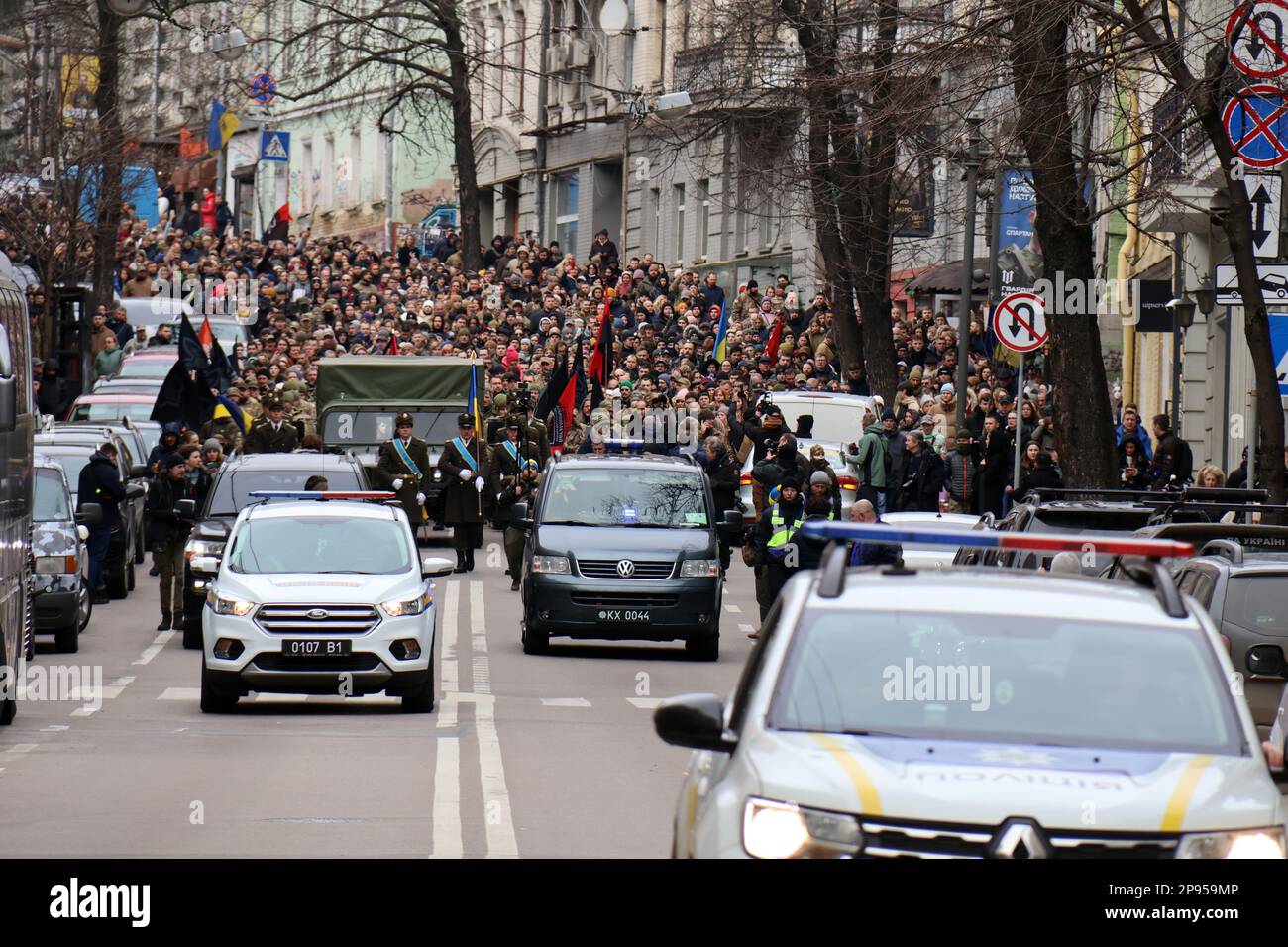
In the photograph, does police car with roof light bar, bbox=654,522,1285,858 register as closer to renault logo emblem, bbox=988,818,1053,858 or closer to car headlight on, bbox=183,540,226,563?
renault logo emblem, bbox=988,818,1053,858

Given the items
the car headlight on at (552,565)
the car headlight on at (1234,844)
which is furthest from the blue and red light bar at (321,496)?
the car headlight on at (1234,844)

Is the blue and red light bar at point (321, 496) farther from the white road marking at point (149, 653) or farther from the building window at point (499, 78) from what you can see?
the building window at point (499, 78)

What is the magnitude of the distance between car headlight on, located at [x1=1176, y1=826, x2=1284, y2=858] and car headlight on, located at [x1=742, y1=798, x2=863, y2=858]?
883 mm

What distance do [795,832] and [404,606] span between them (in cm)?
1194

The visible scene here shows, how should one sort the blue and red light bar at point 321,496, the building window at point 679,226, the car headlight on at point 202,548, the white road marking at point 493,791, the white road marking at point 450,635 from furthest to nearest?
the building window at point 679,226 → the car headlight on at point 202,548 → the white road marking at point 450,635 → the blue and red light bar at point 321,496 → the white road marking at point 493,791

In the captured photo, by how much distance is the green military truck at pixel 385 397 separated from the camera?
125 feet

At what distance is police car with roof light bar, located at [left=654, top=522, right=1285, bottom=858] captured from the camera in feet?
23.2

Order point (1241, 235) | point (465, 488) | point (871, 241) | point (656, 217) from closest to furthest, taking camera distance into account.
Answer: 1. point (1241, 235)
2. point (465, 488)
3. point (871, 241)
4. point (656, 217)

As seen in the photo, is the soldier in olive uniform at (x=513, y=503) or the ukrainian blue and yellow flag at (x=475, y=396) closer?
the soldier in olive uniform at (x=513, y=503)

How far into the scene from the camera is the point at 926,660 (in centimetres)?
800

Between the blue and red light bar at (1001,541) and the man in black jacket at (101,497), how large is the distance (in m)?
21.8

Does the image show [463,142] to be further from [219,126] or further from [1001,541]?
[1001,541]

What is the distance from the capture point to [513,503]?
31484 mm

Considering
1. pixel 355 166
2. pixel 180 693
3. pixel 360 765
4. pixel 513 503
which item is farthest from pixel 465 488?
pixel 355 166
